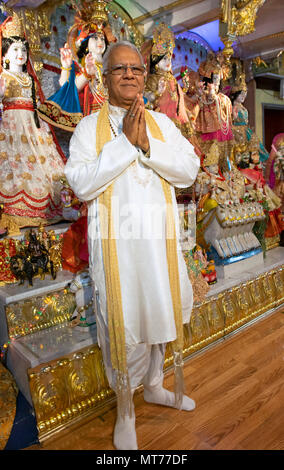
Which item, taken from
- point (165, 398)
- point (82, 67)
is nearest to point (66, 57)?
point (82, 67)

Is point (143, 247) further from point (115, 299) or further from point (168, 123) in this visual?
point (168, 123)

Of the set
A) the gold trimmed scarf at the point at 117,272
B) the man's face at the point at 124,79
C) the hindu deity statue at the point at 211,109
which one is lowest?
the gold trimmed scarf at the point at 117,272

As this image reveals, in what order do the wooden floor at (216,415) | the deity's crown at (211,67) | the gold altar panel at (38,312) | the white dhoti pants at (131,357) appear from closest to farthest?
the white dhoti pants at (131,357)
the wooden floor at (216,415)
the gold altar panel at (38,312)
the deity's crown at (211,67)

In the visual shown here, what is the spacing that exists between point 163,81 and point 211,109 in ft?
3.24

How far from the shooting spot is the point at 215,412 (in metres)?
1.99

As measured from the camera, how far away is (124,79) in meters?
1.50

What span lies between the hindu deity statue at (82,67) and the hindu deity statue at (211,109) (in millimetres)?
1441

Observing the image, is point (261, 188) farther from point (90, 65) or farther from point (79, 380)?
point (79, 380)

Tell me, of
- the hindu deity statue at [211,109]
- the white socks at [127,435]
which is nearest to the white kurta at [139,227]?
the white socks at [127,435]

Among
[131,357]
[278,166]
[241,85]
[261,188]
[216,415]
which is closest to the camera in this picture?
[131,357]

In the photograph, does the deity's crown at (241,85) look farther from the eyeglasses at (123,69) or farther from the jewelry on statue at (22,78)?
the eyeglasses at (123,69)

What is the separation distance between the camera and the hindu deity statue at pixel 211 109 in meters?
4.44

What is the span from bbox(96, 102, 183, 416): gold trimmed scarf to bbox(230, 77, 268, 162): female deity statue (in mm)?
3635

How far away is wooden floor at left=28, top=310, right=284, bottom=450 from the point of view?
178 cm
